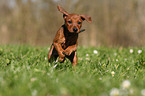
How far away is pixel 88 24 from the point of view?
32.8 feet

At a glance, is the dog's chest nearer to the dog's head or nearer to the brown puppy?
the brown puppy

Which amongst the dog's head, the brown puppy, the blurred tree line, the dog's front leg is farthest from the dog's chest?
the blurred tree line

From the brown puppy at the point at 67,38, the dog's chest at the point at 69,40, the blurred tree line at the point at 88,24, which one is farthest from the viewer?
the blurred tree line at the point at 88,24

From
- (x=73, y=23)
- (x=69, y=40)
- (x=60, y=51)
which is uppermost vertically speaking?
(x=73, y=23)

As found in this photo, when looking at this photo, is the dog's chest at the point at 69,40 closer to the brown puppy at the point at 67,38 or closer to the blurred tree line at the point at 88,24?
the brown puppy at the point at 67,38

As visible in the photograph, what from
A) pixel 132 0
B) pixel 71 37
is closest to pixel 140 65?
pixel 71 37

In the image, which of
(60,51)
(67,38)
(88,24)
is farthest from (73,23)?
(88,24)

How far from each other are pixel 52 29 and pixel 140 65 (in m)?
5.89

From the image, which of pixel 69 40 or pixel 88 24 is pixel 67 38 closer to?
pixel 69 40

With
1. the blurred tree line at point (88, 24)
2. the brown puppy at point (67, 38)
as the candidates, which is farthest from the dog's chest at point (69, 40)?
the blurred tree line at point (88, 24)

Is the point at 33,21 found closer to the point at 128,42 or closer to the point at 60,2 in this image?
the point at 60,2

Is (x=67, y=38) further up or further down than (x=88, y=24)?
further down

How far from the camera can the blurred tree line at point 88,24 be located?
969 centimetres

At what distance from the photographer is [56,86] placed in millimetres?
2230
